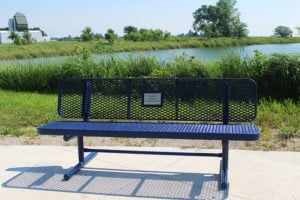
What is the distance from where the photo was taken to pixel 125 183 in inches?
160

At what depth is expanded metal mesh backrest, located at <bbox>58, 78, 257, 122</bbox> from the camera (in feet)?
14.6

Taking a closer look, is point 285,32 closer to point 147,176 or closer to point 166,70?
point 166,70

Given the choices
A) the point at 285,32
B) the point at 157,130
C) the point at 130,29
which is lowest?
the point at 157,130

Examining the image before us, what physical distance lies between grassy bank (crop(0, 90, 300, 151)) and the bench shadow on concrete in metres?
1.42

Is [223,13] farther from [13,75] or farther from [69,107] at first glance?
[69,107]

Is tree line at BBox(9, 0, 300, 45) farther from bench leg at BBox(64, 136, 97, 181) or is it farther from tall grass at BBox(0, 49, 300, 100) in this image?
bench leg at BBox(64, 136, 97, 181)

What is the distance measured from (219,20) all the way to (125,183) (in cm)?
7628

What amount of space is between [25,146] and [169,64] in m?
5.04

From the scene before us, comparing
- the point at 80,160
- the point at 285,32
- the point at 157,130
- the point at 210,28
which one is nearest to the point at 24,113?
the point at 80,160

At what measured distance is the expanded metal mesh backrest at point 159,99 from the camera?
14.6 feet

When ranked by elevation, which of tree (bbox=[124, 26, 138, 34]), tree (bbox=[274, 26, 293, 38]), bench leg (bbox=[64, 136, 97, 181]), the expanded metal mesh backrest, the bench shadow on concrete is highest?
tree (bbox=[124, 26, 138, 34])

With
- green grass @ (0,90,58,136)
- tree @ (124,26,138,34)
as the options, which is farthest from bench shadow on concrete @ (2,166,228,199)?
tree @ (124,26,138,34)

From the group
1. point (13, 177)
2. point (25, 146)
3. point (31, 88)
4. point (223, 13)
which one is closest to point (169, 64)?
point (31, 88)

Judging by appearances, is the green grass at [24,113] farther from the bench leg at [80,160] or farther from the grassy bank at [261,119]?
the bench leg at [80,160]
